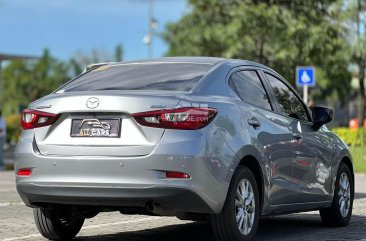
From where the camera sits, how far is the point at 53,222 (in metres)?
6.90

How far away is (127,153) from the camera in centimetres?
587

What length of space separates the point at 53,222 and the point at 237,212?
1.71 meters

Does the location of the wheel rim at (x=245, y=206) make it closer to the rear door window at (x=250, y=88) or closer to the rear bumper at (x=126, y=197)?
the rear bumper at (x=126, y=197)

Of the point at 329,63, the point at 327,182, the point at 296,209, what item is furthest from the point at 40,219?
the point at 329,63

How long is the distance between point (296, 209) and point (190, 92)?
2025 millimetres

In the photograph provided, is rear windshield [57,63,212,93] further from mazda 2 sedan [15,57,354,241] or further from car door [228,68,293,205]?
car door [228,68,293,205]

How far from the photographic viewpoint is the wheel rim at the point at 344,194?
8.50 meters

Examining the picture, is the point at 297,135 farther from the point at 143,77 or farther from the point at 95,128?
the point at 95,128

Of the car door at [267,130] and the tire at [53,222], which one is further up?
the car door at [267,130]

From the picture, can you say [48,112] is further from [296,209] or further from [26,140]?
[296,209]

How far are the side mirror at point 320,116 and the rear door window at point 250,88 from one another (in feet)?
3.09

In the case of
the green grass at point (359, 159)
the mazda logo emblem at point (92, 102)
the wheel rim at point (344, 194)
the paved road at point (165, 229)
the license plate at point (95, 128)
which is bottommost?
the green grass at point (359, 159)

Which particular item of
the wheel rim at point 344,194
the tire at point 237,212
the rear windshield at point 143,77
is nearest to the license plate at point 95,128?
the rear windshield at point 143,77

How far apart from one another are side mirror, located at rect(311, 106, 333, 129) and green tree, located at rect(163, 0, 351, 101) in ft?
86.4
